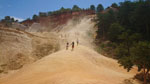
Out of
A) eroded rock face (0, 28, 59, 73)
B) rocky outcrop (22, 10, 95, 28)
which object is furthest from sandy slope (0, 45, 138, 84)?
rocky outcrop (22, 10, 95, 28)

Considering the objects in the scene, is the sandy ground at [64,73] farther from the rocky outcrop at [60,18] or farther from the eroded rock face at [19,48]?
the rocky outcrop at [60,18]

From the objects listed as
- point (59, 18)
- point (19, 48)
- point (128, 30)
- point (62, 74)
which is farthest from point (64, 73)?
point (59, 18)

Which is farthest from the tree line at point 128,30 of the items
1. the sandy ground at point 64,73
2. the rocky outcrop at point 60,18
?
the rocky outcrop at point 60,18

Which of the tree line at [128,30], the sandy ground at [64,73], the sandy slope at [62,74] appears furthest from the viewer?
the tree line at [128,30]

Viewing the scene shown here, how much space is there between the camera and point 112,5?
6662 centimetres

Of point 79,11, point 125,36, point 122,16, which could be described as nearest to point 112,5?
point 79,11

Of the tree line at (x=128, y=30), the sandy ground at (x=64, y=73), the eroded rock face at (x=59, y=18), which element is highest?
the eroded rock face at (x=59, y=18)

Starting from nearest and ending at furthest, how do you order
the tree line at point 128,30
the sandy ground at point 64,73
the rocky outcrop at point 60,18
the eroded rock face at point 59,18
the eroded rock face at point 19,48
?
1. the sandy ground at point 64,73
2. the tree line at point 128,30
3. the eroded rock face at point 19,48
4. the eroded rock face at point 59,18
5. the rocky outcrop at point 60,18

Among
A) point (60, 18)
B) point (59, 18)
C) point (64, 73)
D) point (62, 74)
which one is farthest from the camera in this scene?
point (59, 18)

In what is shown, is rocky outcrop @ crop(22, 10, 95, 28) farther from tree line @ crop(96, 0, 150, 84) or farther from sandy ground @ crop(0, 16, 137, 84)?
sandy ground @ crop(0, 16, 137, 84)

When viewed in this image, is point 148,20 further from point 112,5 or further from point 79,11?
→ point 79,11

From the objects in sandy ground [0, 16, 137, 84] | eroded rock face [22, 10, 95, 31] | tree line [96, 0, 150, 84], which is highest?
eroded rock face [22, 10, 95, 31]

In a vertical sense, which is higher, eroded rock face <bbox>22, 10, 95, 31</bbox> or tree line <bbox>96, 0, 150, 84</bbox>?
eroded rock face <bbox>22, 10, 95, 31</bbox>

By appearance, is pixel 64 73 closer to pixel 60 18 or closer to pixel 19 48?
pixel 19 48
